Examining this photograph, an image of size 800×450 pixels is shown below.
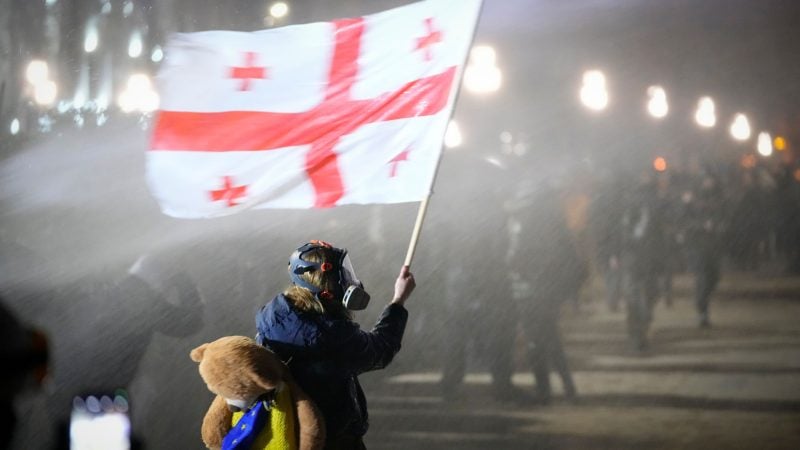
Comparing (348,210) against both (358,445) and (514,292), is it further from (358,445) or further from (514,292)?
(358,445)

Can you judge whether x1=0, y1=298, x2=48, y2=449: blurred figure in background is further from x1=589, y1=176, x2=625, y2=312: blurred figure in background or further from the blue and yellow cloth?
x1=589, y1=176, x2=625, y2=312: blurred figure in background

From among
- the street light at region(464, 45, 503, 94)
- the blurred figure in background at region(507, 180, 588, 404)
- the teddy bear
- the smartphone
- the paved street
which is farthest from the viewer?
the street light at region(464, 45, 503, 94)

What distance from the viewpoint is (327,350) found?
8.90ft

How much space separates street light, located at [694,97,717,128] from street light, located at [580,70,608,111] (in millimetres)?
1323

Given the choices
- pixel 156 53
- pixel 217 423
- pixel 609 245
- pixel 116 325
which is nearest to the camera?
pixel 217 423

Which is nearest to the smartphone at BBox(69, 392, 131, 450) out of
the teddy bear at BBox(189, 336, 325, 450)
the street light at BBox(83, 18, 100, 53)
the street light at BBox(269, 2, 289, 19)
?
the teddy bear at BBox(189, 336, 325, 450)

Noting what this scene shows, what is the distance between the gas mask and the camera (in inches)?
107

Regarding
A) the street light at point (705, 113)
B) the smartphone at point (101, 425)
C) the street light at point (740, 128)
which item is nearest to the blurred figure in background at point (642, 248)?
the street light at point (705, 113)

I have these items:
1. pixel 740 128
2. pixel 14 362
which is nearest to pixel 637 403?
pixel 14 362

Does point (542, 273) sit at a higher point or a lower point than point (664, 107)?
lower

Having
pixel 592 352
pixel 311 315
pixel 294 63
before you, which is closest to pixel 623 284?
pixel 592 352

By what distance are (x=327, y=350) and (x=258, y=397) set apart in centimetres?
25

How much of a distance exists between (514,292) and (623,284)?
341 centimetres

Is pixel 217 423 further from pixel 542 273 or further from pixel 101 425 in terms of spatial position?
pixel 542 273
